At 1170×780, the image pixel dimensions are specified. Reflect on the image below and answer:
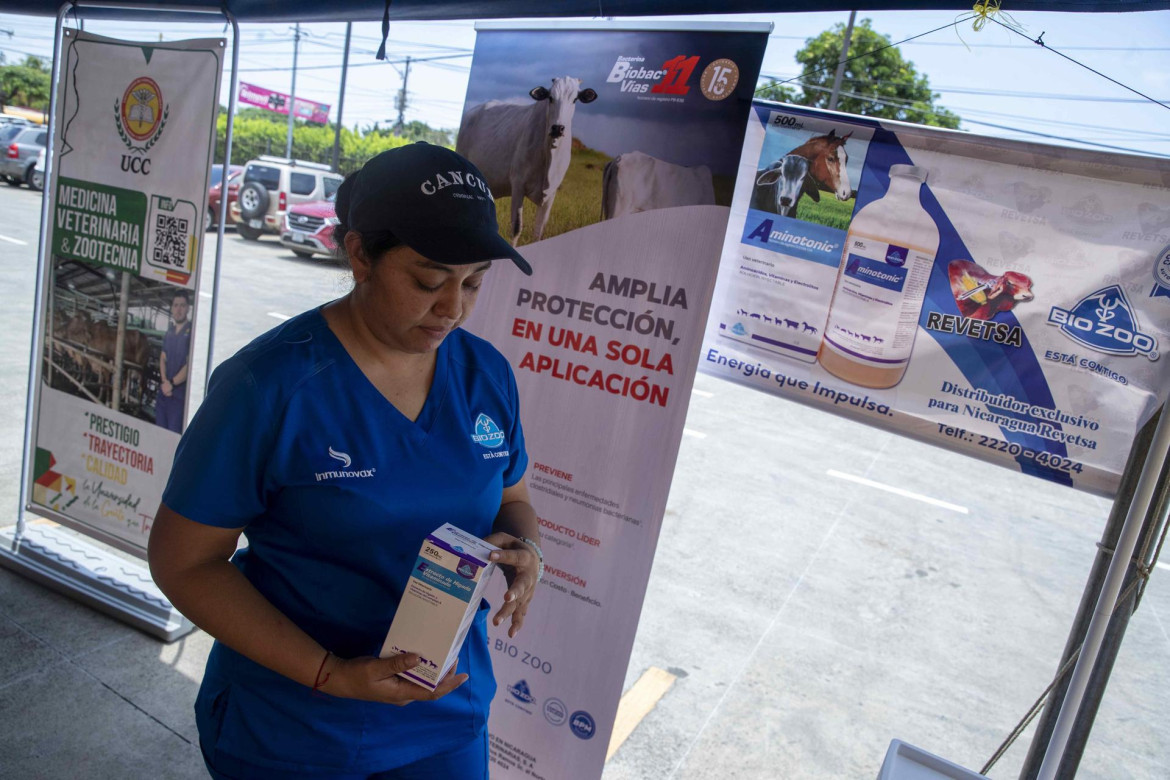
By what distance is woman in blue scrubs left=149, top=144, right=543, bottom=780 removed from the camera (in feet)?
3.70

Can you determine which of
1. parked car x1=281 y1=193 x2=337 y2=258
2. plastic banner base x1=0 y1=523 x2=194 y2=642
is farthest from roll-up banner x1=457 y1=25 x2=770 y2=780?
parked car x1=281 y1=193 x2=337 y2=258

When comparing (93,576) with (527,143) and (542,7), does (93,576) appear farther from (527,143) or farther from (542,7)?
(542,7)

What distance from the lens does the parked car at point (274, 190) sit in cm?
1459

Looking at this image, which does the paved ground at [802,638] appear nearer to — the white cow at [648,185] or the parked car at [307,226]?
the white cow at [648,185]

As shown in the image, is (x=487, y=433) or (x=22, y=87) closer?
(x=487, y=433)

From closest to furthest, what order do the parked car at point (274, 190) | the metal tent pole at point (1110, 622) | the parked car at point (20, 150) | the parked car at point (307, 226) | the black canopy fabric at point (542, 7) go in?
the black canopy fabric at point (542, 7), the metal tent pole at point (1110, 622), the parked car at point (307, 226), the parked car at point (274, 190), the parked car at point (20, 150)

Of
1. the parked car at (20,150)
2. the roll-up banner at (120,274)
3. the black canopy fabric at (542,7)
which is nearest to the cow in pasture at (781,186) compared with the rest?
the black canopy fabric at (542,7)

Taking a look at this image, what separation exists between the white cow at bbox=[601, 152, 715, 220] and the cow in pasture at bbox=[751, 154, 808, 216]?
18 cm

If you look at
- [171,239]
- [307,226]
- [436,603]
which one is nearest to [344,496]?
[436,603]

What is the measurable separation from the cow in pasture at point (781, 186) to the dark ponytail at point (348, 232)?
3.69 feet

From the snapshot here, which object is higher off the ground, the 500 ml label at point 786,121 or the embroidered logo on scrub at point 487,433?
the 500 ml label at point 786,121

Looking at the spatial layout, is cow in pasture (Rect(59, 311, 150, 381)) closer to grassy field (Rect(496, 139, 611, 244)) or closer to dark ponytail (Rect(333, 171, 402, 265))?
grassy field (Rect(496, 139, 611, 244))

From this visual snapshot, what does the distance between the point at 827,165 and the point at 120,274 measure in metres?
2.59

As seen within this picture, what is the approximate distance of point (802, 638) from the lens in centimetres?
390
